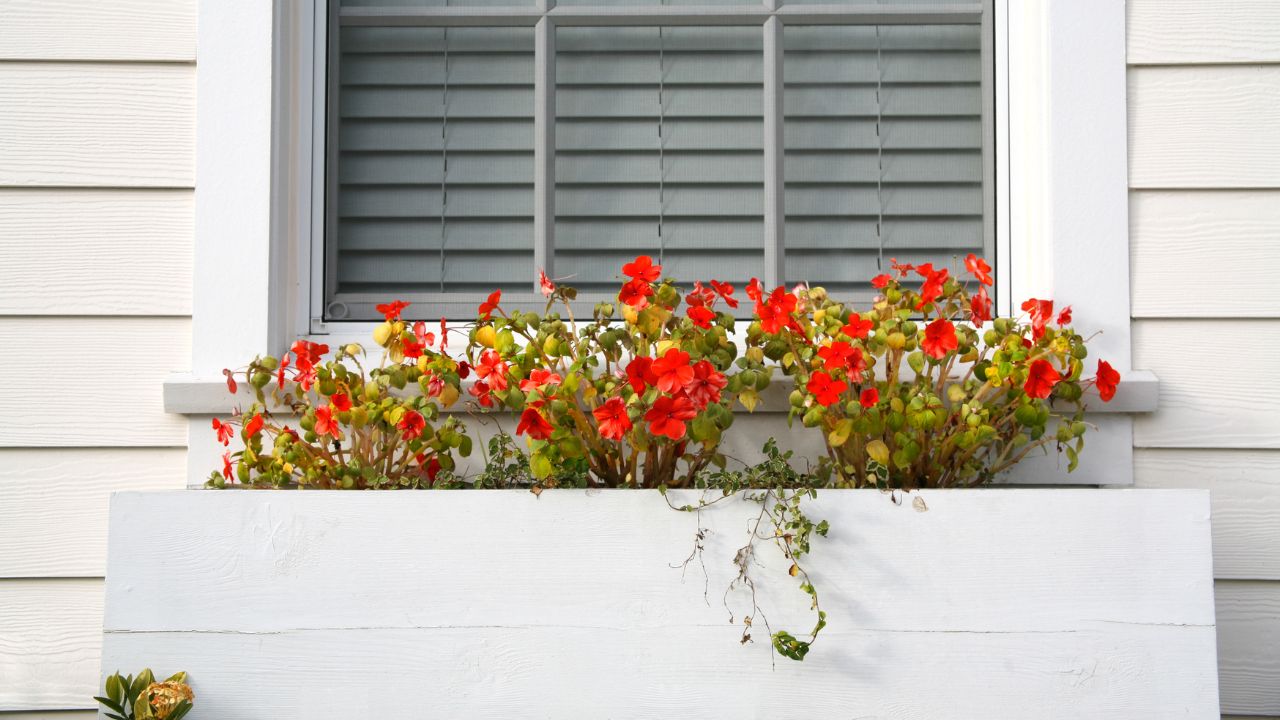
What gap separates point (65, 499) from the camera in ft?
5.09

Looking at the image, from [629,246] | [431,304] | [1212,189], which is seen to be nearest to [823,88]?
[629,246]

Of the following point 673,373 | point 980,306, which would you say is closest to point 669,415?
point 673,373

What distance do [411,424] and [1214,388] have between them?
1.26 m

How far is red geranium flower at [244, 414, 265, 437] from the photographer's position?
1.43m

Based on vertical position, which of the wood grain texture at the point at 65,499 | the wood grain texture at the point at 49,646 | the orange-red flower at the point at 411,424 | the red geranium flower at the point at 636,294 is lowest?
the wood grain texture at the point at 49,646

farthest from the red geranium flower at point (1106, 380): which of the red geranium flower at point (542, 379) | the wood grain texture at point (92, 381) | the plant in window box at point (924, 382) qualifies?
the wood grain texture at point (92, 381)

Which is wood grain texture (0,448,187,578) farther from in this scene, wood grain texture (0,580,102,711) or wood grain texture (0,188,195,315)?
wood grain texture (0,188,195,315)

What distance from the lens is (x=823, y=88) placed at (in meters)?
1.76

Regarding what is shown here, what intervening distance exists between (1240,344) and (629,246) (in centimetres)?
102

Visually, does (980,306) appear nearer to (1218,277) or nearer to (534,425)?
(1218,277)

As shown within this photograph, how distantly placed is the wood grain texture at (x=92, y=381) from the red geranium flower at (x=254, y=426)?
0.64 feet

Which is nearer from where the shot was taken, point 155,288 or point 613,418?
point 613,418

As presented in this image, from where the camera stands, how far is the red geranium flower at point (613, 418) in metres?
1.28

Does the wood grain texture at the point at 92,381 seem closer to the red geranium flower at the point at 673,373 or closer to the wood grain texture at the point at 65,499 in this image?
the wood grain texture at the point at 65,499
